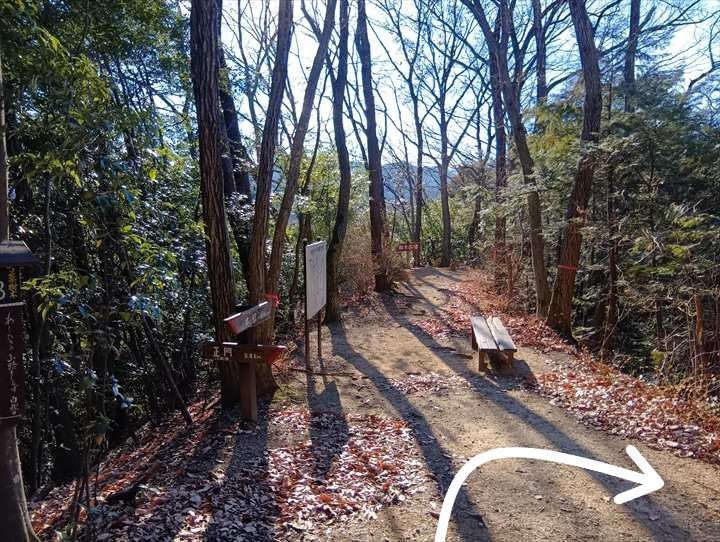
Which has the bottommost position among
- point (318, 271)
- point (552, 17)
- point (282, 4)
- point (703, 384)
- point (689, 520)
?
point (689, 520)

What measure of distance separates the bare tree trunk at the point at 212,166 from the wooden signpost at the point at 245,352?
16.2 inches

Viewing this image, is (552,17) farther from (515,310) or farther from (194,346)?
(194,346)

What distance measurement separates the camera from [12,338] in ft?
7.80

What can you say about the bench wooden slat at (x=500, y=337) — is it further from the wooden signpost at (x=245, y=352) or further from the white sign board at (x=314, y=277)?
the wooden signpost at (x=245, y=352)

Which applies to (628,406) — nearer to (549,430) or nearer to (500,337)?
(549,430)

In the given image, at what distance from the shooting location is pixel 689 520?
3.19 metres

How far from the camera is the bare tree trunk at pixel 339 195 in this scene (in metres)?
9.80

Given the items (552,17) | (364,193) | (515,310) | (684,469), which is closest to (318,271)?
(684,469)

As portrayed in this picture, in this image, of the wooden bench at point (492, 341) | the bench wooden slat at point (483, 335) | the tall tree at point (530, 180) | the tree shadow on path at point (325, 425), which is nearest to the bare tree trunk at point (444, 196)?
the tall tree at point (530, 180)

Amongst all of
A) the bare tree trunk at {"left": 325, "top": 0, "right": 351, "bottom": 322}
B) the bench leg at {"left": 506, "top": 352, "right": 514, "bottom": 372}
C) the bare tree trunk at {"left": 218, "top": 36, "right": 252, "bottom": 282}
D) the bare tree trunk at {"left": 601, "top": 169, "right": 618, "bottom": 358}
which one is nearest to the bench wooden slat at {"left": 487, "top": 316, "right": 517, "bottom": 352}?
the bench leg at {"left": 506, "top": 352, "right": 514, "bottom": 372}

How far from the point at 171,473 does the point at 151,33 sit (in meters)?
5.17

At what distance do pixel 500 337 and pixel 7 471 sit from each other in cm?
585

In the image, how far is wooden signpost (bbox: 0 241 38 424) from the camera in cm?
233

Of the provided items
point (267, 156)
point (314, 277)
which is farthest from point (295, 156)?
point (314, 277)
